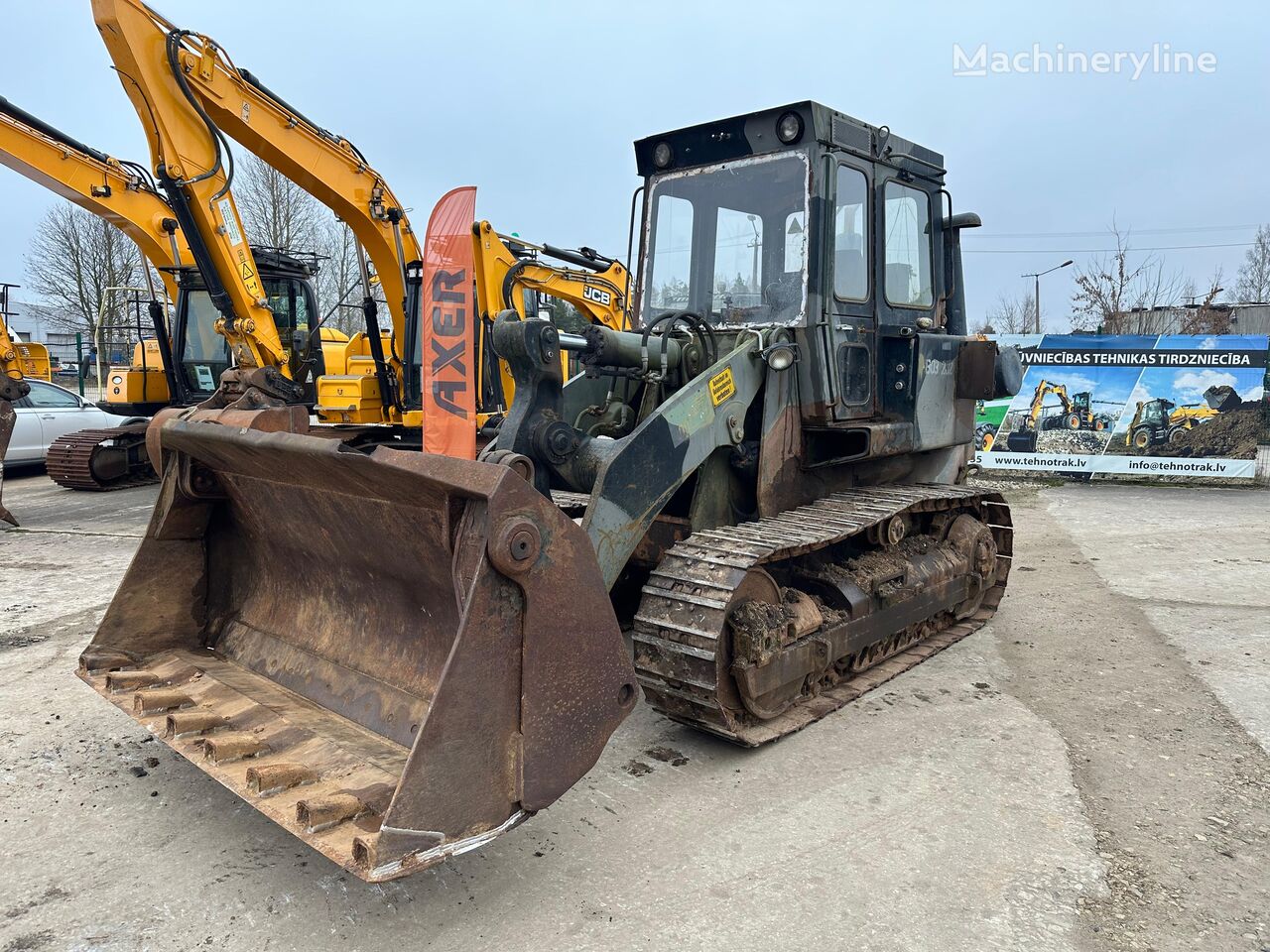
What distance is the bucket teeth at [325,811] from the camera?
2.70 meters

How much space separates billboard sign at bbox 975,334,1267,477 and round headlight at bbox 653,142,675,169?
31.7 ft

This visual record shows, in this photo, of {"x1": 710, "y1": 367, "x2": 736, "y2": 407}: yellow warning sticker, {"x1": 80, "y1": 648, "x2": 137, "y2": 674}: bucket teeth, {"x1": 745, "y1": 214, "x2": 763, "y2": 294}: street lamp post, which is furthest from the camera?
{"x1": 745, "y1": 214, "x2": 763, "y2": 294}: street lamp post

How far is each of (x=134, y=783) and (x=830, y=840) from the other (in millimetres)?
2791

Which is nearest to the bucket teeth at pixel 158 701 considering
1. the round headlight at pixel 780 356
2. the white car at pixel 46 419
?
the round headlight at pixel 780 356

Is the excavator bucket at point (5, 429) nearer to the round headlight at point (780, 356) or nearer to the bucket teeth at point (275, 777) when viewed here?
the bucket teeth at point (275, 777)

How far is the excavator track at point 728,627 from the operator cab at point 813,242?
0.67 m

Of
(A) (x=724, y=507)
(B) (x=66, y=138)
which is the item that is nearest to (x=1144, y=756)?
(A) (x=724, y=507)

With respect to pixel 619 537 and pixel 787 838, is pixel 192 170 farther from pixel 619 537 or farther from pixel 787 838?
pixel 787 838

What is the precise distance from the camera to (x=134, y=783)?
12.3 ft

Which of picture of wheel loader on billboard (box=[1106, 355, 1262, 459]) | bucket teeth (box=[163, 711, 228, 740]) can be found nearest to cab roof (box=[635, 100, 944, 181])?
bucket teeth (box=[163, 711, 228, 740])

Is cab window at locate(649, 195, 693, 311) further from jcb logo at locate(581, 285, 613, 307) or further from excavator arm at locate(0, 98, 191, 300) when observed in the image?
excavator arm at locate(0, 98, 191, 300)

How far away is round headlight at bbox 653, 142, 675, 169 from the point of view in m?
5.40

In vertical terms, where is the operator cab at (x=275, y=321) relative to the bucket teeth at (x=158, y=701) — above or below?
above

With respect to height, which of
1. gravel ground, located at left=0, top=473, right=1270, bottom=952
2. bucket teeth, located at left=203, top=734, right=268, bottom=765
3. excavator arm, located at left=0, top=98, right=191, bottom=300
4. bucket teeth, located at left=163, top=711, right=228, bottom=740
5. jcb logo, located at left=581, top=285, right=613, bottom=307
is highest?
excavator arm, located at left=0, top=98, right=191, bottom=300
